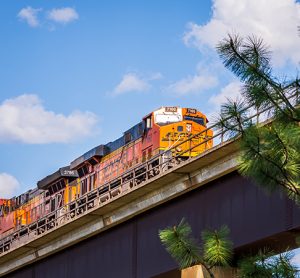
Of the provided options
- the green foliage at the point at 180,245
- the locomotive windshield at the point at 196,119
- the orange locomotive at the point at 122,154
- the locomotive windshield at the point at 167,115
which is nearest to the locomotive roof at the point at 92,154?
the orange locomotive at the point at 122,154

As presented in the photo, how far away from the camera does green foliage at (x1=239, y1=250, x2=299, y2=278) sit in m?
13.7

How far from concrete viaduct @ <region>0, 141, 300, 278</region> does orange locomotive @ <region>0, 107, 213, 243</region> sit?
3.54 m

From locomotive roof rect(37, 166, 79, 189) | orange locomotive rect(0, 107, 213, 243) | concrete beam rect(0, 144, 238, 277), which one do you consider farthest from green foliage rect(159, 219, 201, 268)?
locomotive roof rect(37, 166, 79, 189)

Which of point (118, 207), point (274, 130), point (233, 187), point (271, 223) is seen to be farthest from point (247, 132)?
point (118, 207)

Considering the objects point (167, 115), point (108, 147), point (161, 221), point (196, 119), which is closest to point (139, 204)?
point (161, 221)

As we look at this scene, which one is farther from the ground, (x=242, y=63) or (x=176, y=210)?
(x=176, y=210)

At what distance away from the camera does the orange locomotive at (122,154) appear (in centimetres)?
3981

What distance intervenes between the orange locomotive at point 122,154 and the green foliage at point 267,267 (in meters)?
21.3

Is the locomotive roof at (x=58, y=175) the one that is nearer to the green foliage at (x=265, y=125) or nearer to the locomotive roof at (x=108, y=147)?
the locomotive roof at (x=108, y=147)

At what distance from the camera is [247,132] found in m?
13.2

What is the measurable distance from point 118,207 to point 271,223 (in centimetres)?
947

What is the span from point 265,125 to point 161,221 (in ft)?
49.6

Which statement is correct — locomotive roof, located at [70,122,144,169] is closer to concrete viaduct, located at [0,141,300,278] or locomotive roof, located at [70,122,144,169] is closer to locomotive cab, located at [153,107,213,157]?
locomotive cab, located at [153,107,213,157]

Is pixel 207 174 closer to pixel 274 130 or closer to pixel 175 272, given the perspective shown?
pixel 175 272
